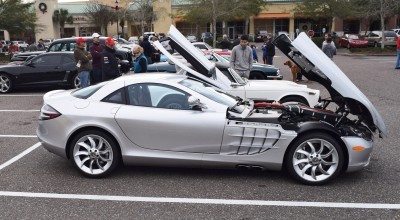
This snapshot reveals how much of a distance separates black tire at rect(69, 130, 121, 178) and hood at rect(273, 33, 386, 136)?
264 cm

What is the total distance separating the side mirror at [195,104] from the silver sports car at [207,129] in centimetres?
1

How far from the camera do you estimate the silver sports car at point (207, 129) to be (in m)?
5.03

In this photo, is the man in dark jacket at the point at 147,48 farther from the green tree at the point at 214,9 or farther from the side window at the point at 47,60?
the green tree at the point at 214,9

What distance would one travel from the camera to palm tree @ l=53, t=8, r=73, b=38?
63.5 metres

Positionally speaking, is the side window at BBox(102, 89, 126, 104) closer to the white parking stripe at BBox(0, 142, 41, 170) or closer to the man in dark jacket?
the white parking stripe at BBox(0, 142, 41, 170)

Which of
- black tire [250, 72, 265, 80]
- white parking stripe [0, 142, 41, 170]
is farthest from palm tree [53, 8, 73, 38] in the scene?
white parking stripe [0, 142, 41, 170]

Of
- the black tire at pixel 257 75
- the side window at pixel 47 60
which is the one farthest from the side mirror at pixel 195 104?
the side window at pixel 47 60

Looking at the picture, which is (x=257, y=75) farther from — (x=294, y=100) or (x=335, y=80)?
(x=335, y=80)

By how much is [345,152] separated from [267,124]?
1.01 metres

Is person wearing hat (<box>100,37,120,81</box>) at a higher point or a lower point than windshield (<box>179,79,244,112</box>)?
higher

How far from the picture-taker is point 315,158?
16.4 ft

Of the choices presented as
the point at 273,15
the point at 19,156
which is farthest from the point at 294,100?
the point at 273,15

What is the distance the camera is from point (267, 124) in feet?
16.7

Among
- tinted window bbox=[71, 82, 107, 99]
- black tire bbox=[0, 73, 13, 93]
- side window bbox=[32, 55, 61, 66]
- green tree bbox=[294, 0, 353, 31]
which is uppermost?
green tree bbox=[294, 0, 353, 31]
